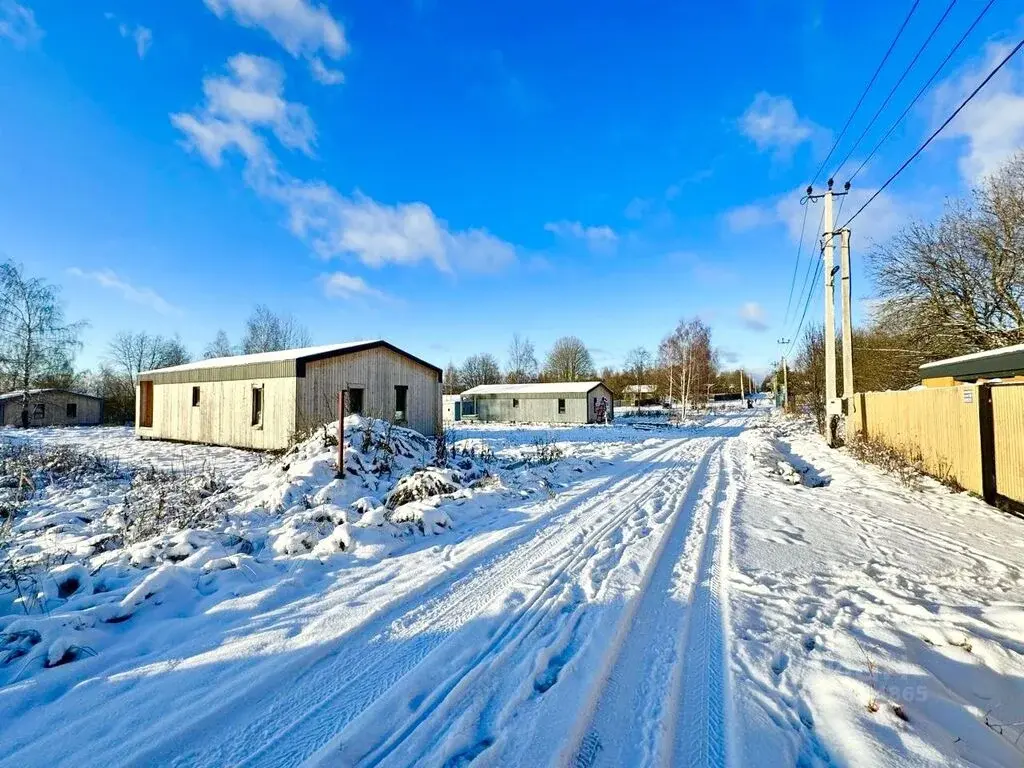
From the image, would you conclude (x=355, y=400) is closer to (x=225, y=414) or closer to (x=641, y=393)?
(x=225, y=414)

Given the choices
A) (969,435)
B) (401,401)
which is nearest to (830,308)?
(969,435)

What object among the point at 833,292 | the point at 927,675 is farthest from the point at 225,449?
the point at 833,292

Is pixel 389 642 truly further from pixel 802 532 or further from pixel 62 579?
pixel 802 532

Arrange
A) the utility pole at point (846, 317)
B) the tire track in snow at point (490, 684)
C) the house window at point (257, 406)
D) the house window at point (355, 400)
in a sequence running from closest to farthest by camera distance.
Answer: the tire track in snow at point (490, 684), the utility pole at point (846, 317), the house window at point (257, 406), the house window at point (355, 400)

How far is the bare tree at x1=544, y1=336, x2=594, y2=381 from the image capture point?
59.5 meters

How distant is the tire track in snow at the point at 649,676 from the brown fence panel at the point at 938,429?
6.44 meters

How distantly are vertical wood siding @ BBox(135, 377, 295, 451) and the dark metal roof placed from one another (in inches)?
674

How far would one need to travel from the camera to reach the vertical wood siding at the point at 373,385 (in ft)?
47.1

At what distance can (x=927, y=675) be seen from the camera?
2.72 m

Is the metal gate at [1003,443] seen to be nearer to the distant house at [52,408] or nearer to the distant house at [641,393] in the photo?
the distant house at [52,408]

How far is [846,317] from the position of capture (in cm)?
1541

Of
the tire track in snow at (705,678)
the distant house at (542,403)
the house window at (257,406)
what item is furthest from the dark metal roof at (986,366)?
the distant house at (542,403)

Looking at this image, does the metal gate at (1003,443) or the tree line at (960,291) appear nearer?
the metal gate at (1003,443)

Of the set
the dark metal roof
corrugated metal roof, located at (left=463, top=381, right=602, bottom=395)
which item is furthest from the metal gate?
corrugated metal roof, located at (left=463, top=381, right=602, bottom=395)
